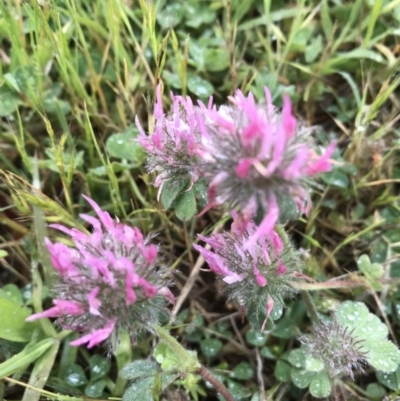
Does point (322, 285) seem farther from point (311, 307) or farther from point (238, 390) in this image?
point (238, 390)

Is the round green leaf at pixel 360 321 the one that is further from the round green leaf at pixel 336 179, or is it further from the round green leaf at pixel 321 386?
the round green leaf at pixel 336 179

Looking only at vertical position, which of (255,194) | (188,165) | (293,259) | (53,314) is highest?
(255,194)

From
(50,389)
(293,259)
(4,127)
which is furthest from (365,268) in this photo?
(4,127)

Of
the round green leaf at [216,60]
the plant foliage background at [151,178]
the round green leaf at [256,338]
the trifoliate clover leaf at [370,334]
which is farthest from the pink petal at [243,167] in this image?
the round green leaf at [216,60]

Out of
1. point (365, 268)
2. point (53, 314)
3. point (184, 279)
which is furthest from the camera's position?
point (184, 279)

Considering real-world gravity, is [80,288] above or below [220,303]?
above

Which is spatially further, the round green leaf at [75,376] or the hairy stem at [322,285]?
the round green leaf at [75,376]

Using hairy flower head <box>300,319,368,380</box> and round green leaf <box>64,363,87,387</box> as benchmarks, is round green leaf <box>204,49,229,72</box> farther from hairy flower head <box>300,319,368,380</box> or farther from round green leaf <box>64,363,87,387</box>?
round green leaf <box>64,363,87,387</box>

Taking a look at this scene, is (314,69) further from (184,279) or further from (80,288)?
(80,288)
